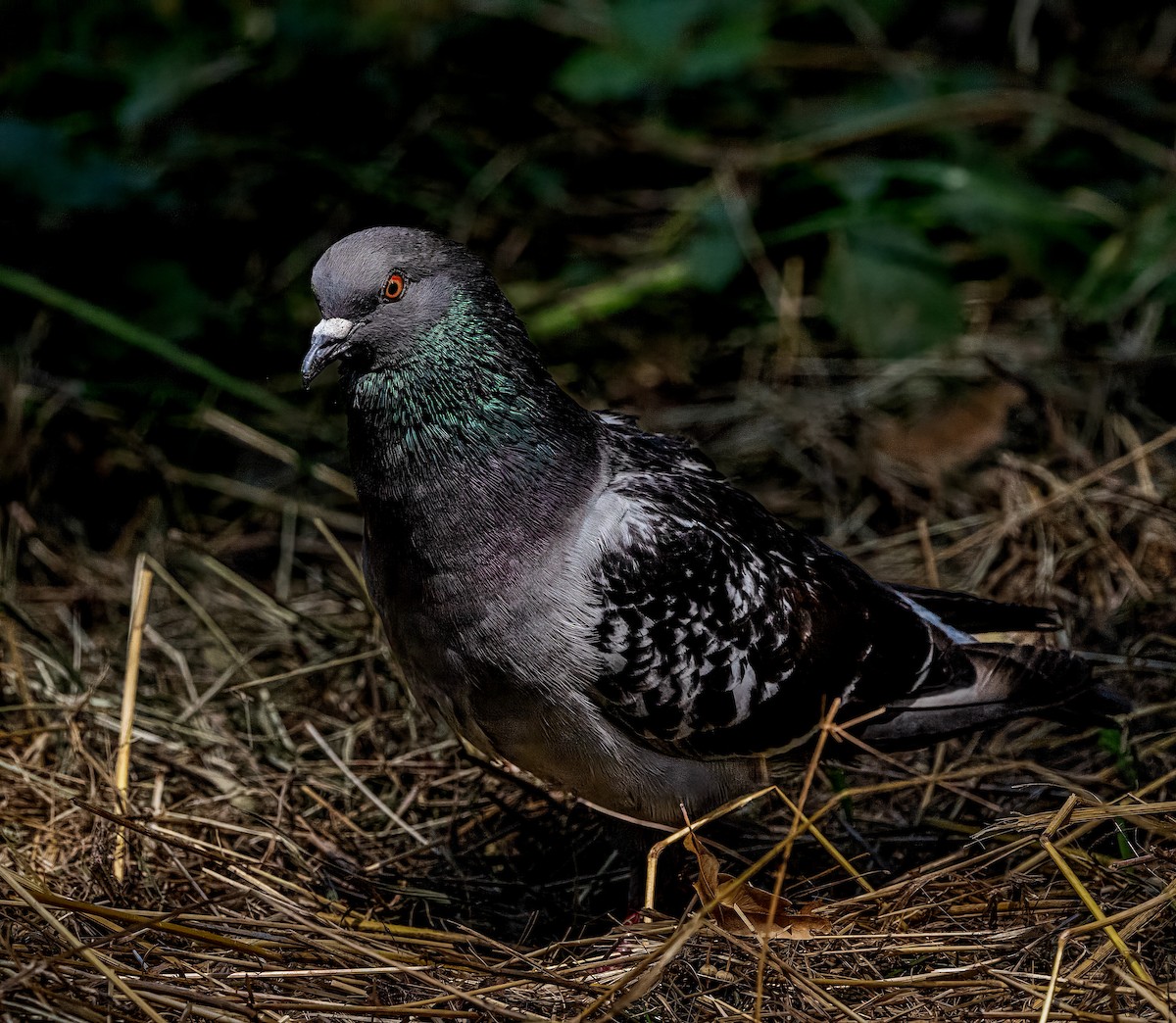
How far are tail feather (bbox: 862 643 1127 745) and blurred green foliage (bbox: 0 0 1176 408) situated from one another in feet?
8.12

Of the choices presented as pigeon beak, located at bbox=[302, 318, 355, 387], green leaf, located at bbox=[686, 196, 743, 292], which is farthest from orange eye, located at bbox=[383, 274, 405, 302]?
green leaf, located at bbox=[686, 196, 743, 292]

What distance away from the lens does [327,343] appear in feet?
10.4

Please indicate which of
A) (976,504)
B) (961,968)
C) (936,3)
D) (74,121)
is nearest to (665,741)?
(961,968)

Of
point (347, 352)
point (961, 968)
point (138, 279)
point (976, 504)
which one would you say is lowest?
point (976, 504)

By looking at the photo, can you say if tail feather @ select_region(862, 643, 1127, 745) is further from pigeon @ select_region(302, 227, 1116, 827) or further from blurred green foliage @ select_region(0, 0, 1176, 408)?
blurred green foliage @ select_region(0, 0, 1176, 408)

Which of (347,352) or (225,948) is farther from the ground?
(347,352)

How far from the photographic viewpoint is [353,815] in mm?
3998

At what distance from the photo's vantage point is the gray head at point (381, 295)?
3164mm

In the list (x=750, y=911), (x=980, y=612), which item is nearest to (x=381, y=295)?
(x=750, y=911)

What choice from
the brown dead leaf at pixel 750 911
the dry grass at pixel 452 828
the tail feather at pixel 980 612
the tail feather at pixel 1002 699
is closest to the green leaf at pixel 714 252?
the dry grass at pixel 452 828

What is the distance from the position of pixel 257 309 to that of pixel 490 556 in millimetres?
3295

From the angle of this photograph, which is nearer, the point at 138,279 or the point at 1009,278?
the point at 138,279

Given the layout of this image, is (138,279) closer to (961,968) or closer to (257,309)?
(257,309)

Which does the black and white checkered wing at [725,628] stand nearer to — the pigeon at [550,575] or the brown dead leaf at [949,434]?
the pigeon at [550,575]
